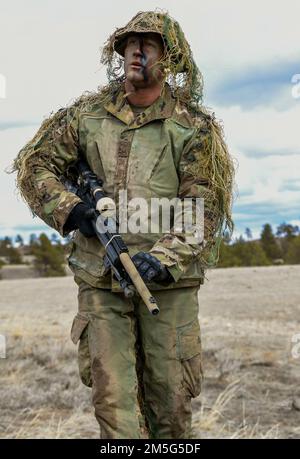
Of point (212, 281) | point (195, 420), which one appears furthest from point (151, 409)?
point (212, 281)

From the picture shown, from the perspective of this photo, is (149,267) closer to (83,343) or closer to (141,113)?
(83,343)

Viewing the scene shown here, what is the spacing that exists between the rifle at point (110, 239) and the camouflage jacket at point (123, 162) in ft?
0.26

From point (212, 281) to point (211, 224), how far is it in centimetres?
1778

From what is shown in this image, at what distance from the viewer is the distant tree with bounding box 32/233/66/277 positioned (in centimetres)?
4441

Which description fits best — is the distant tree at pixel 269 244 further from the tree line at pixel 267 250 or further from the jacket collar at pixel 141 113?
the jacket collar at pixel 141 113

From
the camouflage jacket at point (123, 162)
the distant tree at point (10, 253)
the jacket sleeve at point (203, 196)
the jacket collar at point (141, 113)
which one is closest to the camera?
the jacket sleeve at point (203, 196)

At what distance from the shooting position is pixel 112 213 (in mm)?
3754

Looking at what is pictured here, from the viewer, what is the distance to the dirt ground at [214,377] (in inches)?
253

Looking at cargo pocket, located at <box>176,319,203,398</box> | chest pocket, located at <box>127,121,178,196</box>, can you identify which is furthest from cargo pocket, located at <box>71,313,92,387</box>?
chest pocket, located at <box>127,121,178,196</box>

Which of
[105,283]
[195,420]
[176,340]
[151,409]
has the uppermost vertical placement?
[105,283]

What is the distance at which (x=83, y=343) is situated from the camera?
3.89 m

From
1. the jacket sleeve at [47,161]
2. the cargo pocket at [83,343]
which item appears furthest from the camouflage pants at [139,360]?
the jacket sleeve at [47,161]

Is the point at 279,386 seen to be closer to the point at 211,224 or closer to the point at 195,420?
the point at 195,420

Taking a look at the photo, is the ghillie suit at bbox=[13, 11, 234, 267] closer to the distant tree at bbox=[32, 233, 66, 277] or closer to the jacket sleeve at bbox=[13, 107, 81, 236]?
the jacket sleeve at bbox=[13, 107, 81, 236]
